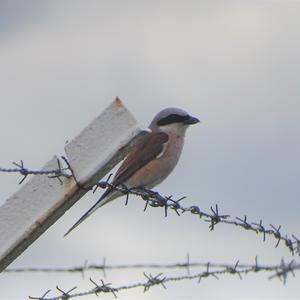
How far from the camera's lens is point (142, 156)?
772cm

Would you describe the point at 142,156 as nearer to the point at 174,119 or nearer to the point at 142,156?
the point at 142,156

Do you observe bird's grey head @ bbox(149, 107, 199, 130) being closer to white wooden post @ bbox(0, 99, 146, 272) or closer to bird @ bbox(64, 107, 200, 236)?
bird @ bbox(64, 107, 200, 236)

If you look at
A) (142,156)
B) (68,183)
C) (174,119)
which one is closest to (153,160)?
(142,156)

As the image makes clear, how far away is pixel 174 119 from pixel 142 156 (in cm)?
63

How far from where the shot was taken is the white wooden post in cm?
307

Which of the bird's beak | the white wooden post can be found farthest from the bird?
the white wooden post

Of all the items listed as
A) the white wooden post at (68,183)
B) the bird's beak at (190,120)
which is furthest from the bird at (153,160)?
the white wooden post at (68,183)

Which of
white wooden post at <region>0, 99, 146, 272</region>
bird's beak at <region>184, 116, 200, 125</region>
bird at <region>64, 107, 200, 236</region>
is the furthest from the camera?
bird's beak at <region>184, 116, 200, 125</region>

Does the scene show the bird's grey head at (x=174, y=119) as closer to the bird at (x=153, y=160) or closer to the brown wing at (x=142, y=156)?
the bird at (x=153, y=160)

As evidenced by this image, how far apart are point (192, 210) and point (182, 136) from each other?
345 centimetres

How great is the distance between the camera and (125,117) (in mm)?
3080

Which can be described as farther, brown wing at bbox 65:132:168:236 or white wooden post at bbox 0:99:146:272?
brown wing at bbox 65:132:168:236

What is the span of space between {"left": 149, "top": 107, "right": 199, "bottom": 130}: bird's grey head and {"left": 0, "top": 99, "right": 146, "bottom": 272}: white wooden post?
497cm

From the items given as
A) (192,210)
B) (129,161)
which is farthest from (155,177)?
(192,210)
